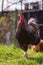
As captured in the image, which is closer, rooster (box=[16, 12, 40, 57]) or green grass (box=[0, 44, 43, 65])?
green grass (box=[0, 44, 43, 65])

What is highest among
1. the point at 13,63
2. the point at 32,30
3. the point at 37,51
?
the point at 32,30

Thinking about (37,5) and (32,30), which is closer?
(32,30)

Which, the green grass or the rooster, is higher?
the rooster

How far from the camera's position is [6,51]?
8328mm

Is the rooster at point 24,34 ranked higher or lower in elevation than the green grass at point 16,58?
higher

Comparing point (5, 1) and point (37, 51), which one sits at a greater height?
point (5, 1)

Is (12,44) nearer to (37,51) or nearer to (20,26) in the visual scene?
(37,51)

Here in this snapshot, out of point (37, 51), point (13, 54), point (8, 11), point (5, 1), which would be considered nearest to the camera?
point (13, 54)

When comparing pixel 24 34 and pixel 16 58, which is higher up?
pixel 24 34

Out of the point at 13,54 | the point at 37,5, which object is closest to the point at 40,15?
the point at 37,5

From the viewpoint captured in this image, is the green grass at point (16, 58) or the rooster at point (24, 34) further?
the rooster at point (24, 34)

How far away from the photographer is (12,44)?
9734mm

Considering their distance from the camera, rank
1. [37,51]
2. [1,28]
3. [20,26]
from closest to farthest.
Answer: [20,26], [37,51], [1,28]

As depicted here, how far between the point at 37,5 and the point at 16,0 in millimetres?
981
